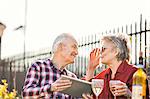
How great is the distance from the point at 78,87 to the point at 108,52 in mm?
316

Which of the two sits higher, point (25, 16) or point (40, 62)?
point (25, 16)

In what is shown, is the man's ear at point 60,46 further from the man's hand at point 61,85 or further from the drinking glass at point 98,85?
the drinking glass at point 98,85

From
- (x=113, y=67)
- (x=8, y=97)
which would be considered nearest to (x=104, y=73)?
(x=113, y=67)

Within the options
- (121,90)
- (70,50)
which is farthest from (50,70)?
(121,90)

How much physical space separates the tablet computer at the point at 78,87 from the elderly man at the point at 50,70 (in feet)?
0.82

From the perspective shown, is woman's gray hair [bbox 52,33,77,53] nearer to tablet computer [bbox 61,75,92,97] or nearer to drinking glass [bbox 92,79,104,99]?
tablet computer [bbox 61,75,92,97]

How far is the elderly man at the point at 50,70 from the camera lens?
3271 millimetres

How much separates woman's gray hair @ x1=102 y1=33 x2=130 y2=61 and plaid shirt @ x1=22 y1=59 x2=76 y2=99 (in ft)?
1.78

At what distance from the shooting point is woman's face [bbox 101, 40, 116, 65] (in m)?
3.07

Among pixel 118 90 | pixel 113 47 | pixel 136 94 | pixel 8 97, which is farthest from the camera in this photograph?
pixel 8 97

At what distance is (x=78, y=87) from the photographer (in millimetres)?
2977

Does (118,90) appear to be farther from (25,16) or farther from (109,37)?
(25,16)

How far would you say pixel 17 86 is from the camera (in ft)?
41.7

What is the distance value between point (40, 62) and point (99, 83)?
30.1 inches
